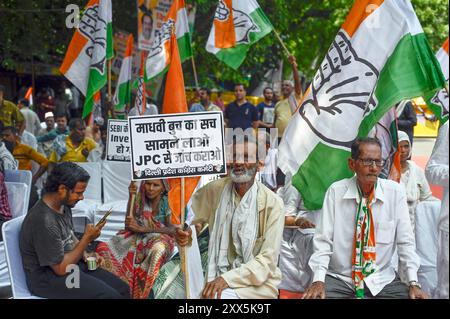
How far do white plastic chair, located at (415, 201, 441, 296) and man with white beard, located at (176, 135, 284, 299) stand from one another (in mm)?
1245

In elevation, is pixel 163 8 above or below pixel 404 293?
above

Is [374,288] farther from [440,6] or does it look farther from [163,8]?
[440,6]

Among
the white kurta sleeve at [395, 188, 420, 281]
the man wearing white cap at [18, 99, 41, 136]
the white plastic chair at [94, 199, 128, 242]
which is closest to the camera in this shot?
the white kurta sleeve at [395, 188, 420, 281]

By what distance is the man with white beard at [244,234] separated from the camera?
516cm

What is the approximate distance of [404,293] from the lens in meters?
5.20

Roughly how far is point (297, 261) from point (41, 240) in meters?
2.15

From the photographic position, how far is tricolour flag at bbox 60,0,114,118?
951 cm

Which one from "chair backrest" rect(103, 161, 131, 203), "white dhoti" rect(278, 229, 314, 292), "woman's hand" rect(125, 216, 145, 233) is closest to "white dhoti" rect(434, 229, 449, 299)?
"white dhoti" rect(278, 229, 314, 292)

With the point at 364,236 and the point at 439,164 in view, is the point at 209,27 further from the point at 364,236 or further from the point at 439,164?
the point at 364,236

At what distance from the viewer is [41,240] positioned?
5176mm

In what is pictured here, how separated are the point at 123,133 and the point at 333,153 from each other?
311 centimetres

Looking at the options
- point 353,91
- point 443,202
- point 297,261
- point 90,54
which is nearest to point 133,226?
point 297,261

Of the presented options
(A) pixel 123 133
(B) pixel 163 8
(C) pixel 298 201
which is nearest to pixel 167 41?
(A) pixel 123 133

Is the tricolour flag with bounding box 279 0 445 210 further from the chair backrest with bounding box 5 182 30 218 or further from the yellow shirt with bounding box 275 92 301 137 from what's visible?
the yellow shirt with bounding box 275 92 301 137
